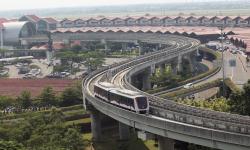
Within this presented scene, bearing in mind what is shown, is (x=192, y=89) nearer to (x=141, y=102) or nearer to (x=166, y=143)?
(x=141, y=102)

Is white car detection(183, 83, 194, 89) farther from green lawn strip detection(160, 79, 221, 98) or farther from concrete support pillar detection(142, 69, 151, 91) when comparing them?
concrete support pillar detection(142, 69, 151, 91)

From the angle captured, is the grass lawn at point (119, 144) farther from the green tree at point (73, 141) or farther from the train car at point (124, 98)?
the train car at point (124, 98)

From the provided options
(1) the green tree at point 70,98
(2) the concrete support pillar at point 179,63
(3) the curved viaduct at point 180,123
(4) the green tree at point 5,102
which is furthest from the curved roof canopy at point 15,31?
(3) the curved viaduct at point 180,123

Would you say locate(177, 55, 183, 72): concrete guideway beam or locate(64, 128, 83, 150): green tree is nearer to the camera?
locate(64, 128, 83, 150): green tree

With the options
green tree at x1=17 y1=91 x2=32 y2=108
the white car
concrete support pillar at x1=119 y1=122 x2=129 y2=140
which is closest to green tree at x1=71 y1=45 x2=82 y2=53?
the white car

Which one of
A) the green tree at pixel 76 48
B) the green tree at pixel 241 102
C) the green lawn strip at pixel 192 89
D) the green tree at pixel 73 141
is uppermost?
the green tree at pixel 241 102

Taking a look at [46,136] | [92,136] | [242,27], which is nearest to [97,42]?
[242,27]
